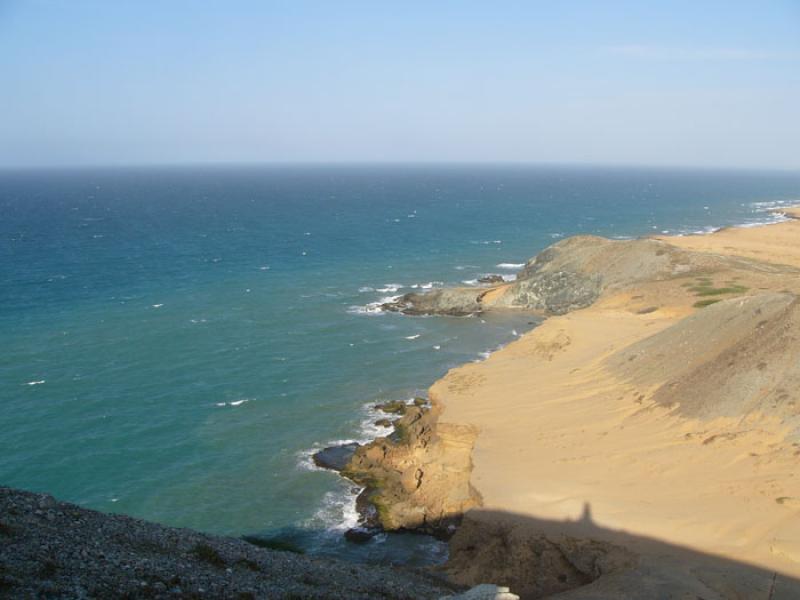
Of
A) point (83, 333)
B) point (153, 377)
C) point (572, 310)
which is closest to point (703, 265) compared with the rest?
point (572, 310)

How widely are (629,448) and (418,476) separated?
11.3 meters

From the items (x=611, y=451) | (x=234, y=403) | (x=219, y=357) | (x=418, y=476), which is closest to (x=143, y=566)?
(x=418, y=476)

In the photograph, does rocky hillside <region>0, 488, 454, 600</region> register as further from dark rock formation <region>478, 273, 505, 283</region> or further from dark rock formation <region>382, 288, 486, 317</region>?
dark rock formation <region>478, 273, 505, 283</region>

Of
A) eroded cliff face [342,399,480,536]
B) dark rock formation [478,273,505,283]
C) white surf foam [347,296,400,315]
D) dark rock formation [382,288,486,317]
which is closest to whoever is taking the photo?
eroded cliff face [342,399,480,536]

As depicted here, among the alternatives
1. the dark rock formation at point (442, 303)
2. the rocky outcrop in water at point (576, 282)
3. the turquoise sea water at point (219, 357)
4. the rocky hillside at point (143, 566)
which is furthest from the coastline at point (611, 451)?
the rocky outcrop in water at point (576, 282)

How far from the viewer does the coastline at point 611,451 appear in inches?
1037

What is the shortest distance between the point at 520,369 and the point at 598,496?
19.3 m

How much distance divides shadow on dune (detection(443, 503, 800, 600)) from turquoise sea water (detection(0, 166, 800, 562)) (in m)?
2.82

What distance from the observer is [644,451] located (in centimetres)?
3250

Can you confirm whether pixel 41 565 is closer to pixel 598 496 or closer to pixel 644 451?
pixel 598 496

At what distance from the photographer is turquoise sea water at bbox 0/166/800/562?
34000mm

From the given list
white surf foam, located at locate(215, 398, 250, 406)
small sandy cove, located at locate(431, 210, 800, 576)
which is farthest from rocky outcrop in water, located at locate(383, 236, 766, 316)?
white surf foam, located at locate(215, 398, 250, 406)

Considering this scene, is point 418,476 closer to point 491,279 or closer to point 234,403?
point 234,403

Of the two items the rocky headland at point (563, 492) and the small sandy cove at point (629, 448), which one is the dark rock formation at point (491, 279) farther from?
the small sandy cove at point (629, 448)
